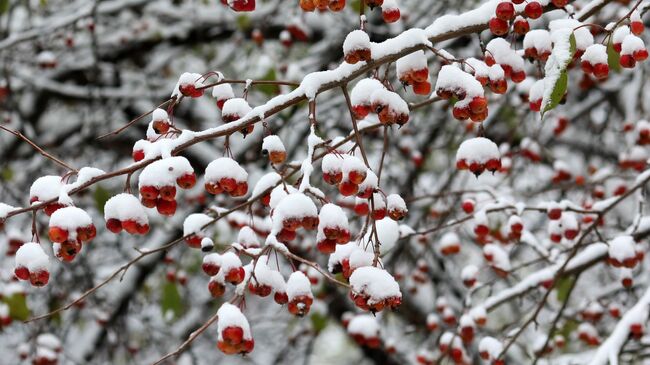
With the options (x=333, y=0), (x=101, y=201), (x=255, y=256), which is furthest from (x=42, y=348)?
(x=333, y=0)

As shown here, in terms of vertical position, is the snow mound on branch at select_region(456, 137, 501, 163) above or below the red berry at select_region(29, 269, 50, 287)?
above

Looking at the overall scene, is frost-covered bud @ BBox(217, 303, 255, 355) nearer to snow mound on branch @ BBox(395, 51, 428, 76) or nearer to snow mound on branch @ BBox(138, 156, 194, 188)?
snow mound on branch @ BBox(138, 156, 194, 188)

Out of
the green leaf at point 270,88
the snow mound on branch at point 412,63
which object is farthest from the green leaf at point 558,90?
the green leaf at point 270,88

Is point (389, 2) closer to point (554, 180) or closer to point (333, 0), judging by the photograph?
point (333, 0)

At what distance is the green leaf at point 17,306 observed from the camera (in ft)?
11.2

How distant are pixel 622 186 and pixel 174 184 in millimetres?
2720

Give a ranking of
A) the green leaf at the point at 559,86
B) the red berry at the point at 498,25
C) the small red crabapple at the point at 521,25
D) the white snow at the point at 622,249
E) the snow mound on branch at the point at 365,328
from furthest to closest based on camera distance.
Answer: the snow mound on branch at the point at 365,328 < the white snow at the point at 622,249 < the small red crabapple at the point at 521,25 < the red berry at the point at 498,25 < the green leaf at the point at 559,86

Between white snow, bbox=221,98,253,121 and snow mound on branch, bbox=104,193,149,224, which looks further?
white snow, bbox=221,98,253,121

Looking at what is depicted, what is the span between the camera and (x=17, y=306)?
3412mm

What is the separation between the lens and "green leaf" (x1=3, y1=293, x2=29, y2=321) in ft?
11.2

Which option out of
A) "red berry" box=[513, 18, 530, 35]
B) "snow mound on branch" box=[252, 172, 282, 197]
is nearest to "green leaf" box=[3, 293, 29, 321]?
"snow mound on branch" box=[252, 172, 282, 197]

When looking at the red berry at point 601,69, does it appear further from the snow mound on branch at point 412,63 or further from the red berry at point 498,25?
the snow mound on branch at point 412,63

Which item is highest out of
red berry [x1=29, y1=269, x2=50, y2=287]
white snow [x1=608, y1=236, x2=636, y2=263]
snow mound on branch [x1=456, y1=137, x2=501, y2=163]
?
snow mound on branch [x1=456, y1=137, x2=501, y2=163]

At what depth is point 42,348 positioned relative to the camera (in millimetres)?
3756
